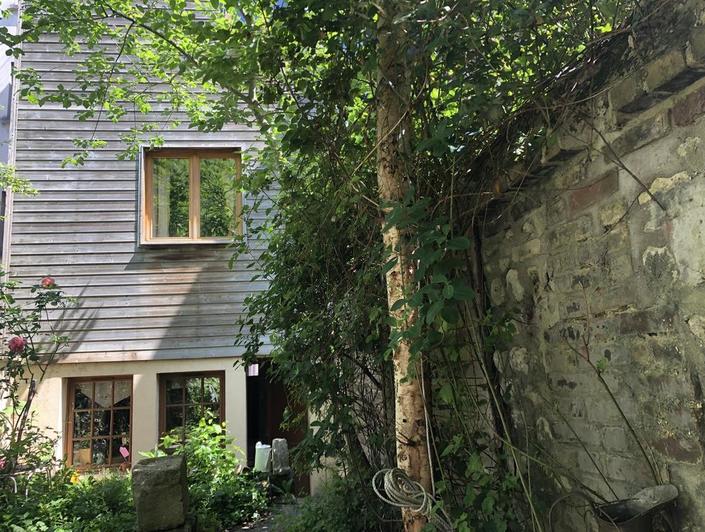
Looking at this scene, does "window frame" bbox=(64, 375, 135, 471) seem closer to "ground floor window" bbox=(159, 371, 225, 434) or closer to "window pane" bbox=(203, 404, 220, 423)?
"ground floor window" bbox=(159, 371, 225, 434)

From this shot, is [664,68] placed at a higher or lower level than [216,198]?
lower

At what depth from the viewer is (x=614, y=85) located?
1.90 metres

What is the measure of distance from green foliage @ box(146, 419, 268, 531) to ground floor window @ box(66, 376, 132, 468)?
88cm

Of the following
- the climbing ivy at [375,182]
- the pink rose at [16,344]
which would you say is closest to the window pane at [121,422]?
the pink rose at [16,344]

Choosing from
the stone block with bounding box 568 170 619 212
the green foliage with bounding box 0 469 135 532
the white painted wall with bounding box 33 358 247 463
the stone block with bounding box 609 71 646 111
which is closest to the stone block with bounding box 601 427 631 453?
the stone block with bounding box 568 170 619 212

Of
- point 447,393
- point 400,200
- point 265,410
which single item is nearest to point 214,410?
point 265,410

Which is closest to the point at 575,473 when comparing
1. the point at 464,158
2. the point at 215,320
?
the point at 464,158

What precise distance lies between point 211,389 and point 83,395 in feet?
5.60

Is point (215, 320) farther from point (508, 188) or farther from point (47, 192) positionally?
point (508, 188)

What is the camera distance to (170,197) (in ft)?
25.9

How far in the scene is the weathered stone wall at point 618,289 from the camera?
5.46 ft

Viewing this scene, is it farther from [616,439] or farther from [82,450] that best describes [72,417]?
[616,439]

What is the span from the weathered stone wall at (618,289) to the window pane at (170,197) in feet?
20.4

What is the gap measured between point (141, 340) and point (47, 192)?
8.27 feet
